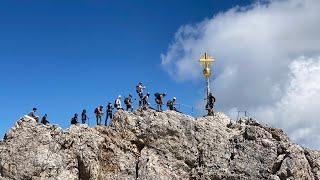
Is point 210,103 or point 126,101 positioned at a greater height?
point 210,103

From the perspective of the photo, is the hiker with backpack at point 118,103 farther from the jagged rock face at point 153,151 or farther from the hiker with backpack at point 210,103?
the hiker with backpack at point 210,103

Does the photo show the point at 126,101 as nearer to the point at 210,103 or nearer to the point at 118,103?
the point at 118,103

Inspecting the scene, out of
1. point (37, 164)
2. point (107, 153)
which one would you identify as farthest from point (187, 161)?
point (37, 164)

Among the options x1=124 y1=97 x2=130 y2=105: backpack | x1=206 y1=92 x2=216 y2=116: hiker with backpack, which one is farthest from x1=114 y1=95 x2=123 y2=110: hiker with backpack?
x1=206 y1=92 x2=216 y2=116: hiker with backpack

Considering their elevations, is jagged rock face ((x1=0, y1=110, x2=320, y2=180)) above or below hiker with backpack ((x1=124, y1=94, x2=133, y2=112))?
below

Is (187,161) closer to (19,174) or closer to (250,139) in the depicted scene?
(250,139)

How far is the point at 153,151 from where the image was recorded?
70125 millimetres

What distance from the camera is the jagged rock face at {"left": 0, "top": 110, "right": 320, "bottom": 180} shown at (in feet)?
220

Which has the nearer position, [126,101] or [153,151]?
[153,151]

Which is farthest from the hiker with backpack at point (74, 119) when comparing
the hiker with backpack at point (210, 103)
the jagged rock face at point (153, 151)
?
the hiker with backpack at point (210, 103)

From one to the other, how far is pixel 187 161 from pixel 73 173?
41.4ft

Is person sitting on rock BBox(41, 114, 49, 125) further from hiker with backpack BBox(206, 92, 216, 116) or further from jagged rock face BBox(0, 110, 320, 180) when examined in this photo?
hiker with backpack BBox(206, 92, 216, 116)

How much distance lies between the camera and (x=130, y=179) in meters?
67.9

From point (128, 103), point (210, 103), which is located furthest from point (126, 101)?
point (210, 103)
